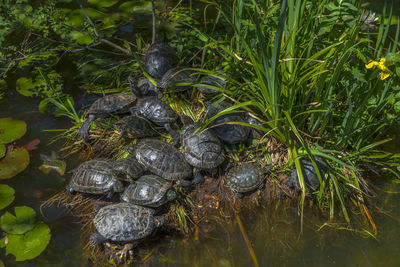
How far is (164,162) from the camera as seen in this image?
3672mm

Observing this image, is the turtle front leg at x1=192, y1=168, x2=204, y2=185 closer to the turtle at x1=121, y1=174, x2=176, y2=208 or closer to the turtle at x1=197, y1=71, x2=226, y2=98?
the turtle at x1=121, y1=174, x2=176, y2=208

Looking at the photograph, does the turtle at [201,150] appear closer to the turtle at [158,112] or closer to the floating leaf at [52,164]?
the turtle at [158,112]

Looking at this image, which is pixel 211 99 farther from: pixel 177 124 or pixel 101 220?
pixel 101 220

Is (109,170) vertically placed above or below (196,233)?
above

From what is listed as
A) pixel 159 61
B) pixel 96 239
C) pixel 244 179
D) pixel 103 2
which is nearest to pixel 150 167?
pixel 96 239

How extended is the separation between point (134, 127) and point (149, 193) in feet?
2.86

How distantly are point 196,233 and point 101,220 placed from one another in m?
0.99

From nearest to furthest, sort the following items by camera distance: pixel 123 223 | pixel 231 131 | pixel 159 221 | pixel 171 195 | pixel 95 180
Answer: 1. pixel 123 223
2. pixel 159 221
3. pixel 171 195
4. pixel 95 180
5. pixel 231 131

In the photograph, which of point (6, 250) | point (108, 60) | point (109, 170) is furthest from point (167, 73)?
point (6, 250)

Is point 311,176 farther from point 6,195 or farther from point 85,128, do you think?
point 6,195

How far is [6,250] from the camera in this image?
3328 mm

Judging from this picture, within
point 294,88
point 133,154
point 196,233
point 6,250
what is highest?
point 294,88

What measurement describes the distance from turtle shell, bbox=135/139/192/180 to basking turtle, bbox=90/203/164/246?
473 millimetres

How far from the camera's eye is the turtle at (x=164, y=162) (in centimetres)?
367
